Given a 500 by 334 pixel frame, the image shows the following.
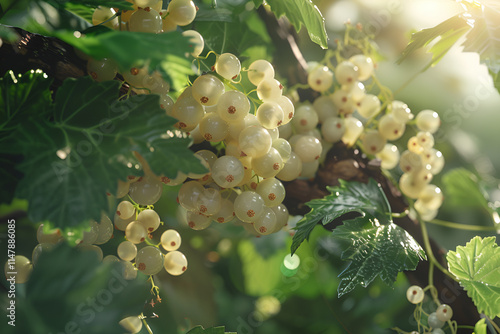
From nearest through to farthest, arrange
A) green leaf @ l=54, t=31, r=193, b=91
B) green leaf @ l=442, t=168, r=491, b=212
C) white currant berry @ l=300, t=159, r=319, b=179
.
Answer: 1. green leaf @ l=54, t=31, r=193, b=91
2. white currant berry @ l=300, t=159, r=319, b=179
3. green leaf @ l=442, t=168, r=491, b=212

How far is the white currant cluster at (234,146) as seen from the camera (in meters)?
0.32

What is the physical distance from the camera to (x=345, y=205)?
38 cm

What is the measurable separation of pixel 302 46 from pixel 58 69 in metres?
0.45

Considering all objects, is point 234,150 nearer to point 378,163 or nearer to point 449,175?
point 378,163

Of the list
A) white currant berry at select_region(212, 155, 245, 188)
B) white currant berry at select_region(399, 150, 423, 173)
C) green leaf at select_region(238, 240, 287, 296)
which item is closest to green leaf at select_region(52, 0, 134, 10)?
white currant berry at select_region(212, 155, 245, 188)

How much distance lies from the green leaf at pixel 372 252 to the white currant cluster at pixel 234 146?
0.06 m

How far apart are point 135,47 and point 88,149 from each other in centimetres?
8

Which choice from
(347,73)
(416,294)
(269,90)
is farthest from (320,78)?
(416,294)

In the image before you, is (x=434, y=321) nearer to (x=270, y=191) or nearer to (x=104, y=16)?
(x=270, y=191)

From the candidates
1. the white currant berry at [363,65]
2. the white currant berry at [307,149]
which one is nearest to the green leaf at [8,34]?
the white currant berry at [307,149]

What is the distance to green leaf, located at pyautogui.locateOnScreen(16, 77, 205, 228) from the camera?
0.25 m

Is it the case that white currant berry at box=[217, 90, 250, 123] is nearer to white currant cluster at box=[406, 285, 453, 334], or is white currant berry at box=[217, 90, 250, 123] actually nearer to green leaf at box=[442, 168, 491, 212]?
white currant cluster at box=[406, 285, 453, 334]

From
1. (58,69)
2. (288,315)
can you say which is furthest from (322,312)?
(58,69)

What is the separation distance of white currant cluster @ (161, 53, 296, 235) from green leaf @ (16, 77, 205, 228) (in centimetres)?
5
